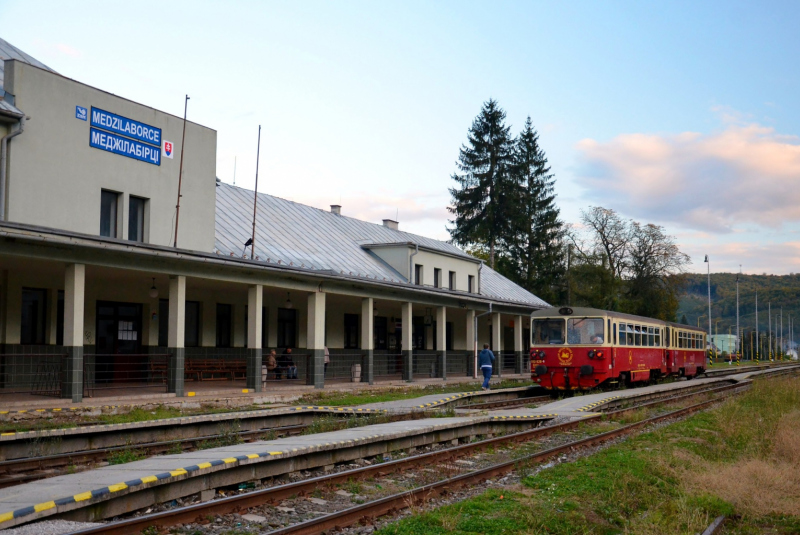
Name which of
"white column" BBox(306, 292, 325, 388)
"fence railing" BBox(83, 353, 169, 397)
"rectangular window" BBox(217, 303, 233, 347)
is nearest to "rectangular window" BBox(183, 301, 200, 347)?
"rectangular window" BBox(217, 303, 233, 347)

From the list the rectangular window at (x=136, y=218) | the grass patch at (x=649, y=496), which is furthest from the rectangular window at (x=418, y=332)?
the grass patch at (x=649, y=496)

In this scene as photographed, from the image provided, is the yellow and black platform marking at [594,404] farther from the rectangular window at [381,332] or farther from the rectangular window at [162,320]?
the rectangular window at [381,332]

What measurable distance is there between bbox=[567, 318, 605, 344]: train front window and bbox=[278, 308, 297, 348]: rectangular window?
1109 cm

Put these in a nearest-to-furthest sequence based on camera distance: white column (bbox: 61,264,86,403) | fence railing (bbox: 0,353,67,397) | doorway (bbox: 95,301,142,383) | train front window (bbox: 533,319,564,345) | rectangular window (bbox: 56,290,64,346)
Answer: white column (bbox: 61,264,86,403) → fence railing (bbox: 0,353,67,397) → rectangular window (bbox: 56,290,64,346) → doorway (bbox: 95,301,142,383) → train front window (bbox: 533,319,564,345)

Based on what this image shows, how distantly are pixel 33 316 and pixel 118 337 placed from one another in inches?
110

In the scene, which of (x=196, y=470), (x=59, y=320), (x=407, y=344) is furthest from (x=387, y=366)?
(x=196, y=470)

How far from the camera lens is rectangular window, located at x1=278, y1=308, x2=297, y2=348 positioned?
2927 cm

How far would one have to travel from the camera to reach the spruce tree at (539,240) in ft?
206

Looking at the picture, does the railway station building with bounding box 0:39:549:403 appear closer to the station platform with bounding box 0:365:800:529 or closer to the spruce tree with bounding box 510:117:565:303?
the station platform with bounding box 0:365:800:529

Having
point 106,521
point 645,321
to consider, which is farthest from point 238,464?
point 645,321

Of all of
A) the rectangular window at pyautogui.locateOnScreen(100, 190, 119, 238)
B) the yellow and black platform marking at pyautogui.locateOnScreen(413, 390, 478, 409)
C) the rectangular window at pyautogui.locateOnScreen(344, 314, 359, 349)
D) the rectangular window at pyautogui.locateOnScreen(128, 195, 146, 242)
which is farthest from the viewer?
the rectangular window at pyautogui.locateOnScreen(344, 314, 359, 349)

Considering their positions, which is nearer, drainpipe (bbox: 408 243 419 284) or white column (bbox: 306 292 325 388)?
white column (bbox: 306 292 325 388)

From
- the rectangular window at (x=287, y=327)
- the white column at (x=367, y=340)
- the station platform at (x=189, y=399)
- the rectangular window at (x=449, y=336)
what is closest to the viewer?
the station platform at (x=189, y=399)

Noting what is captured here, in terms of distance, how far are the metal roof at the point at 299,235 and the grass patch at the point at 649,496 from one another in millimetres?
15978
